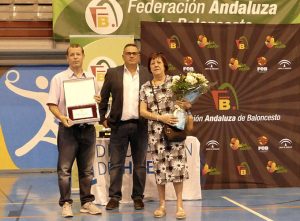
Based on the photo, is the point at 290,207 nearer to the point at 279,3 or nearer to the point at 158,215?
the point at 158,215

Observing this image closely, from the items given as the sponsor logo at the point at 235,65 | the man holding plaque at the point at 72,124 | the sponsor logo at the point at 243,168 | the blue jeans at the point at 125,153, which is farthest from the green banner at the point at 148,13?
the man holding plaque at the point at 72,124

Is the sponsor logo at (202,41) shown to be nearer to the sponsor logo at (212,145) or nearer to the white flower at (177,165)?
the sponsor logo at (212,145)

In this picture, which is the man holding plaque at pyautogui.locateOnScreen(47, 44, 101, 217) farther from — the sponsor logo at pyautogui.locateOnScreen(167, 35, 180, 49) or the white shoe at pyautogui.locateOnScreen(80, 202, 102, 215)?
the sponsor logo at pyautogui.locateOnScreen(167, 35, 180, 49)

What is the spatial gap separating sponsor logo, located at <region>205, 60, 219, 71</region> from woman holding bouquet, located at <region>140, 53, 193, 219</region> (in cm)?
170

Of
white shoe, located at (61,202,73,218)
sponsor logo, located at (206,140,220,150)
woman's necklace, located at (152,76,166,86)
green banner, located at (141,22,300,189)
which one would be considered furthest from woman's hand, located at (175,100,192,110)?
sponsor logo, located at (206,140,220,150)

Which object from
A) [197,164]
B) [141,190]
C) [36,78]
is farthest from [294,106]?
[36,78]

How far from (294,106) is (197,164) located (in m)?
1.68

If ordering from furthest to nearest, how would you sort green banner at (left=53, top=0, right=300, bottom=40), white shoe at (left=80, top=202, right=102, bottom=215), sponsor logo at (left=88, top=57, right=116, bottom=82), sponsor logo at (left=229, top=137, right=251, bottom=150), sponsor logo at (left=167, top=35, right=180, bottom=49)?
1. green banner at (left=53, top=0, right=300, bottom=40)
2. sponsor logo at (left=88, top=57, right=116, bottom=82)
3. sponsor logo at (left=229, top=137, right=251, bottom=150)
4. sponsor logo at (left=167, top=35, right=180, bottom=49)
5. white shoe at (left=80, top=202, right=102, bottom=215)

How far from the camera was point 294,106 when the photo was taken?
6.97 m

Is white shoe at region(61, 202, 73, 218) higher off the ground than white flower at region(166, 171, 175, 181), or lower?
lower

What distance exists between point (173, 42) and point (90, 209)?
2540 millimetres

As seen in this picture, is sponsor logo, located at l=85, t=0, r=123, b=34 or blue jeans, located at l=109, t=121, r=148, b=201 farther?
→ sponsor logo, located at l=85, t=0, r=123, b=34

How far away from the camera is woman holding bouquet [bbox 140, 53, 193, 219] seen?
5102 millimetres

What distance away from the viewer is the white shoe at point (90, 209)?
209 inches
